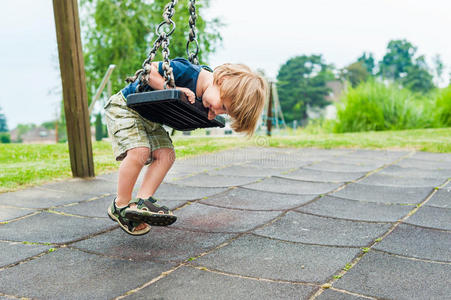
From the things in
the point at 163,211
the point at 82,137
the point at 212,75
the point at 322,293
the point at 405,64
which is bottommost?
the point at 322,293

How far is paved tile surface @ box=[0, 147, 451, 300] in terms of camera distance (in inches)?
69.6

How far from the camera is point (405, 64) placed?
227 feet

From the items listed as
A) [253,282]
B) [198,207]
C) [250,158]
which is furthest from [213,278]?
[250,158]

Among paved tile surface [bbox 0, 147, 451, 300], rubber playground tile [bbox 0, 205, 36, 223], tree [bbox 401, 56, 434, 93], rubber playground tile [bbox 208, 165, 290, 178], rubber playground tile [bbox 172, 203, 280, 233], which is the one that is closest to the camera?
paved tile surface [bbox 0, 147, 451, 300]

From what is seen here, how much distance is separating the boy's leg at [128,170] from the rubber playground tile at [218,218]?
0.42 metres

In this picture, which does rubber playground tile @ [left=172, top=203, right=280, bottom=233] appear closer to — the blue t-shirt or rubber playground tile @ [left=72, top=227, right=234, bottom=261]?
rubber playground tile @ [left=72, top=227, right=234, bottom=261]

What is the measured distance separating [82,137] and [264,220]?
6.82 ft

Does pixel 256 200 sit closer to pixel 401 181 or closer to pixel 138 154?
pixel 138 154

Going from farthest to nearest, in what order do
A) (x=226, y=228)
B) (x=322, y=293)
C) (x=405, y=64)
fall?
1. (x=405, y=64)
2. (x=226, y=228)
3. (x=322, y=293)

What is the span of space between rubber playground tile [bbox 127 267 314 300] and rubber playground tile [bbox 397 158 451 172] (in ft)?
12.3

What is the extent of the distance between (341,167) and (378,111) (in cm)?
765

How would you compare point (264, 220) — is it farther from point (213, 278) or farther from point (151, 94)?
point (151, 94)

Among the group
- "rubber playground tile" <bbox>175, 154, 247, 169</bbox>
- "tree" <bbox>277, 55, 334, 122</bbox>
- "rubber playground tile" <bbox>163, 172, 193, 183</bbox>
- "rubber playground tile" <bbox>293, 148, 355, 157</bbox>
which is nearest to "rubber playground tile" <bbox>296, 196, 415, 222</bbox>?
"rubber playground tile" <bbox>163, 172, 193, 183</bbox>

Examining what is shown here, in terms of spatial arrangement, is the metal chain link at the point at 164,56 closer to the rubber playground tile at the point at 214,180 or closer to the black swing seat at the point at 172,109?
the black swing seat at the point at 172,109
